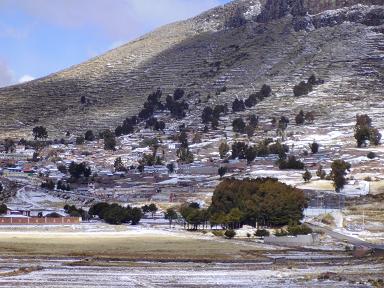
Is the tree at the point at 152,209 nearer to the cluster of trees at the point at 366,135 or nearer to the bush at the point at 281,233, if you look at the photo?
the bush at the point at 281,233

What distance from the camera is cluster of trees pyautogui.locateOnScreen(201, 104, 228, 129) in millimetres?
179075

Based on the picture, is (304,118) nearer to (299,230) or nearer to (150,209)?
(150,209)

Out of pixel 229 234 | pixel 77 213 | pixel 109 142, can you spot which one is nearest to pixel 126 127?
pixel 109 142

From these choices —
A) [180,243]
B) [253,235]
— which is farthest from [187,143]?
[180,243]

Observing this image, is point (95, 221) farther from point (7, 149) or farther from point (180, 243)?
point (7, 149)

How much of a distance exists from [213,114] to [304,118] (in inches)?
805

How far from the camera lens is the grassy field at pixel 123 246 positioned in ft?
216

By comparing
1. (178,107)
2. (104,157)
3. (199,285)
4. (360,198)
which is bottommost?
(199,285)

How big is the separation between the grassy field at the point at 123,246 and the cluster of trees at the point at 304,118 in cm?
9421

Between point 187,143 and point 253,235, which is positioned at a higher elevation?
point 187,143

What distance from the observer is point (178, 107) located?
7761 inches

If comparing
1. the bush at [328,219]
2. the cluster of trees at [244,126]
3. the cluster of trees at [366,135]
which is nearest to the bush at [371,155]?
the cluster of trees at [366,135]

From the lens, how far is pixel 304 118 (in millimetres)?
173125

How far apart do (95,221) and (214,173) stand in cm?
4151
